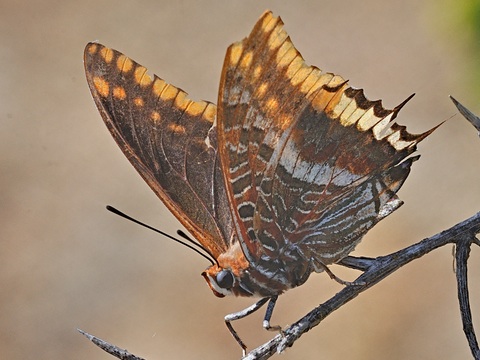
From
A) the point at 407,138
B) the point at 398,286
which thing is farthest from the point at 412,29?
the point at 407,138

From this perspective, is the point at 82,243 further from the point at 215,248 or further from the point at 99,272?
the point at 215,248

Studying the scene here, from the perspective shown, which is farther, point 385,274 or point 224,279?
point 224,279

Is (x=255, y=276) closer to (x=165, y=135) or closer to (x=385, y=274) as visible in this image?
(x=385, y=274)

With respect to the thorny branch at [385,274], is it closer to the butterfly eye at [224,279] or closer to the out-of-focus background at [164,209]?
the butterfly eye at [224,279]

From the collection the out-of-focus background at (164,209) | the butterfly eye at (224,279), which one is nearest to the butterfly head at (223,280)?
the butterfly eye at (224,279)

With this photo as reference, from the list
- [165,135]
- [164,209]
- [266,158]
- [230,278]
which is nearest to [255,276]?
[230,278]

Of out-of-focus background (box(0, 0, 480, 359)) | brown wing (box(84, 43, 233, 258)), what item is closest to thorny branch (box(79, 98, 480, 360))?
brown wing (box(84, 43, 233, 258))
